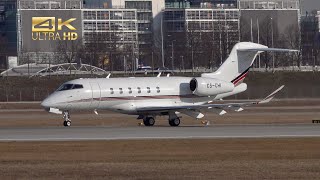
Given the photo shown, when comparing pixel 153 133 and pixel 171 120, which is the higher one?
pixel 171 120

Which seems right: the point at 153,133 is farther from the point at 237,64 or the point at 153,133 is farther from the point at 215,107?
the point at 237,64

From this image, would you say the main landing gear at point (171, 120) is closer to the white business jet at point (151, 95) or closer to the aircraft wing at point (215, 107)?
the white business jet at point (151, 95)

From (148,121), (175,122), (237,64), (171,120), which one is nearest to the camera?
(175,122)

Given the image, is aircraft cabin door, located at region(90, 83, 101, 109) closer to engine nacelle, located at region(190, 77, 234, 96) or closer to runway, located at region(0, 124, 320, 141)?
runway, located at region(0, 124, 320, 141)

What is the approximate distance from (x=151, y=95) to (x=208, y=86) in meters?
3.68

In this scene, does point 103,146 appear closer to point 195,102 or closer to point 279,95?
point 195,102

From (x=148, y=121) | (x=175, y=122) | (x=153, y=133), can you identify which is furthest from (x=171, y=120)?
(x=153, y=133)

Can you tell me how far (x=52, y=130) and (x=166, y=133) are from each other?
7452 millimetres

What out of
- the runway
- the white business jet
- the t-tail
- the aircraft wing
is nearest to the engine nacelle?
the white business jet

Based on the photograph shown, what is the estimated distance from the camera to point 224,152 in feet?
153

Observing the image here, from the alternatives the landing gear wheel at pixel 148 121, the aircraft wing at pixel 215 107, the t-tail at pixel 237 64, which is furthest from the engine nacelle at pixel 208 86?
the landing gear wheel at pixel 148 121

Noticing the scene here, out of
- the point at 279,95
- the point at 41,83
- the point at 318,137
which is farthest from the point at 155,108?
the point at 41,83

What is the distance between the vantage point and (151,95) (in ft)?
235

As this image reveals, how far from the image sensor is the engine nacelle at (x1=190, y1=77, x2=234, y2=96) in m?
72.0
